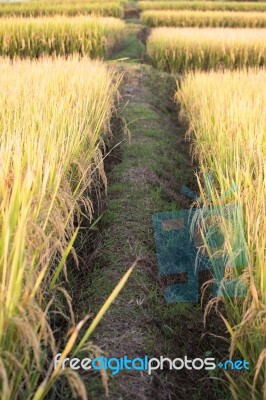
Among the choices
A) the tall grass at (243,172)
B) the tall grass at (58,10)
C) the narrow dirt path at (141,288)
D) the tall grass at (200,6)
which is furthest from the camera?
the tall grass at (200,6)

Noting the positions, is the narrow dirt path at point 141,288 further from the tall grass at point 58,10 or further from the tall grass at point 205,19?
the tall grass at point 58,10

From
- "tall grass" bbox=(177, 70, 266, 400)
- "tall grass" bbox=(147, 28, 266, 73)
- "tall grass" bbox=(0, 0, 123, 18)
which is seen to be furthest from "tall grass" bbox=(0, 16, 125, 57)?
"tall grass" bbox=(0, 0, 123, 18)

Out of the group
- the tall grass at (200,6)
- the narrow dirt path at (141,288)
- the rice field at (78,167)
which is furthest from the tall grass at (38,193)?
the tall grass at (200,6)

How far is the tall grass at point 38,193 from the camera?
116 centimetres

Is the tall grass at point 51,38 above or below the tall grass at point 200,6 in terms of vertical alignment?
below

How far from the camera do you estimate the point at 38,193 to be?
1641 millimetres

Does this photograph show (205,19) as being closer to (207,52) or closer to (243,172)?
(207,52)

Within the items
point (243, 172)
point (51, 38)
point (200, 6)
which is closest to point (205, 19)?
point (200, 6)

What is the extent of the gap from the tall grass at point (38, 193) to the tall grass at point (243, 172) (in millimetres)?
539

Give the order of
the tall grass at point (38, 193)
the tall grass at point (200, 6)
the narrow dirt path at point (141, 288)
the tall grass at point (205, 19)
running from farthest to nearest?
1. the tall grass at point (200, 6)
2. the tall grass at point (205, 19)
3. the narrow dirt path at point (141, 288)
4. the tall grass at point (38, 193)

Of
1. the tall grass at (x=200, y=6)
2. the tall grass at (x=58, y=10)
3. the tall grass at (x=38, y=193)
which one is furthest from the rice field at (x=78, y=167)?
the tall grass at (x=200, y=6)

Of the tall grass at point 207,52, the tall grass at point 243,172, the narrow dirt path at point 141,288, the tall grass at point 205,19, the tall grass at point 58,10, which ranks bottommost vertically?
the narrow dirt path at point 141,288

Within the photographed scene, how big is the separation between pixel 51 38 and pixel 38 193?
5316 mm

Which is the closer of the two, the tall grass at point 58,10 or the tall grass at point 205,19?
the tall grass at point 205,19
